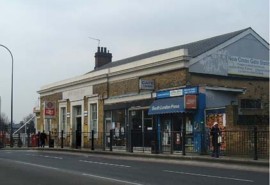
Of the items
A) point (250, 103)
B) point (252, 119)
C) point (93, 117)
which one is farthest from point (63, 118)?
point (252, 119)

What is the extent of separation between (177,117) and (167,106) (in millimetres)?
900

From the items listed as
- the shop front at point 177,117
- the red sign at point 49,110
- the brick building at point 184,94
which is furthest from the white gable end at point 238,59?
the red sign at point 49,110

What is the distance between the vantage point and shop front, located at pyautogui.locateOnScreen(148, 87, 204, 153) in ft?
86.3

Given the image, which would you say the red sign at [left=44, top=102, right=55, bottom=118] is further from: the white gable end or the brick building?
the white gable end

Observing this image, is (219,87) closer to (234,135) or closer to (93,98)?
(234,135)

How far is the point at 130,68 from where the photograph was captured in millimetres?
32562

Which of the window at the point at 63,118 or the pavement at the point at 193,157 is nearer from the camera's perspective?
the pavement at the point at 193,157

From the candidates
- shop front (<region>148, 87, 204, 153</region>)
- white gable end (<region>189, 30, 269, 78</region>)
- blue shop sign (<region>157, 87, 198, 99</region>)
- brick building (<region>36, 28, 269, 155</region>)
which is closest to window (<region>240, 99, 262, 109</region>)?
brick building (<region>36, 28, 269, 155</region>)

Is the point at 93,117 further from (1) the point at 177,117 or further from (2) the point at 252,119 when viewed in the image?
(2) the point at 252,119

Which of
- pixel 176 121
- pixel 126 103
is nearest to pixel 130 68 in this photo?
pixel 126 103

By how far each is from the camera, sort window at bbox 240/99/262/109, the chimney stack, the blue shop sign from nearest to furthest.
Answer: the blue shop sign < window at bbox 240/99/262/109 < the chimney stack

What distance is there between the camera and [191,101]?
26922 millimetres

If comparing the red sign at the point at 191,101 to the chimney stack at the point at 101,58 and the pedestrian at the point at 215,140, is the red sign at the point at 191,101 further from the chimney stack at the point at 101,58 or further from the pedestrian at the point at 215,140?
the chimney stack at the point at 101,58

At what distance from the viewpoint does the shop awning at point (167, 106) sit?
27.7 metres
